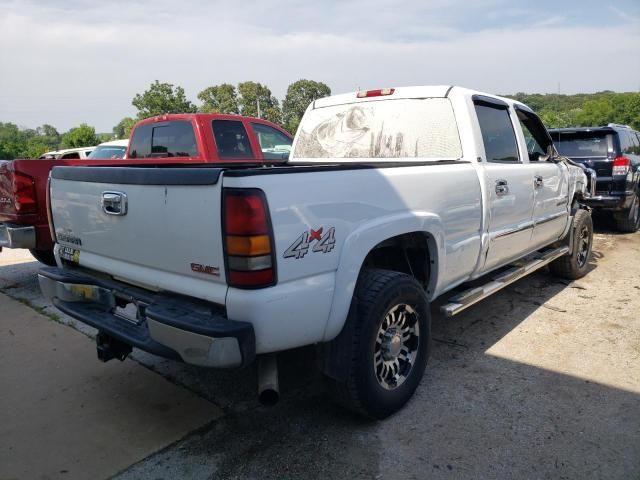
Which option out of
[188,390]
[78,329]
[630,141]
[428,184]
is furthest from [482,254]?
[630,141]

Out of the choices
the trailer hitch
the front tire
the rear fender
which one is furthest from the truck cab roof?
the trailer hitch

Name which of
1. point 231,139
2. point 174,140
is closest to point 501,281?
point 231,139

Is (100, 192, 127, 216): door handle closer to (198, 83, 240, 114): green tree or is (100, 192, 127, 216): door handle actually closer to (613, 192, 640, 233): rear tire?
(613, 192, 640, 233): rear tire

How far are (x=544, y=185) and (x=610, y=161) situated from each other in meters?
4.47

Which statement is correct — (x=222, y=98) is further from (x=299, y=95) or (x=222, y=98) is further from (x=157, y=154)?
(x=157, y=154)

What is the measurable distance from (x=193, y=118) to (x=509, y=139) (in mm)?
3785

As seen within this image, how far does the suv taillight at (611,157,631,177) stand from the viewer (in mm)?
7793

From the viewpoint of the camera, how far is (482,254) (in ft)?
11.7

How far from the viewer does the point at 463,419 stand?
2.78 metres

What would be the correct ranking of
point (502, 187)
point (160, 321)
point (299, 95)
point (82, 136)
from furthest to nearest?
point (299, 95) < point (82, 136) < point (502, 187) < point (160, 321)

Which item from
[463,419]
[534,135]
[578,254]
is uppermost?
[534,135]

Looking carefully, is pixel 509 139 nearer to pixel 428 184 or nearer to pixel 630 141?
pixel 428 184

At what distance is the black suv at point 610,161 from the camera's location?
7.86 m

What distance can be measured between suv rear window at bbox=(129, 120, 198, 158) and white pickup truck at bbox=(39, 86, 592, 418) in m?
2.71
